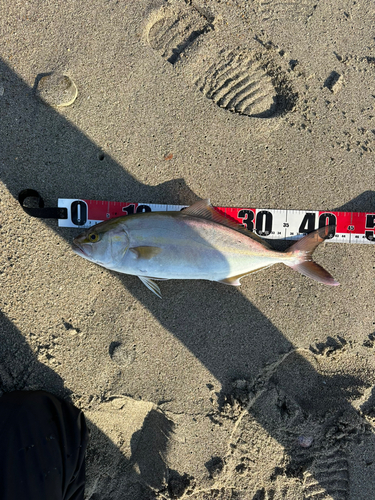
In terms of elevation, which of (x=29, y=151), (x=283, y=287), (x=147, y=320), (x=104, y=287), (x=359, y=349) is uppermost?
(x=29, y=151)

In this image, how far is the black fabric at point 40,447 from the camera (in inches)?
85.7

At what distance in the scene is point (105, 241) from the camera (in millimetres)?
2279

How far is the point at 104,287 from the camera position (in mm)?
2631

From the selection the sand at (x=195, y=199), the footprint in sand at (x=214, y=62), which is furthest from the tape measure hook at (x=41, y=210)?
the footprint in sand at (x=214, y=62)

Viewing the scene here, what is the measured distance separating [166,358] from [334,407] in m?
1.50

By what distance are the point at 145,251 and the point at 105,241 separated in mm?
302

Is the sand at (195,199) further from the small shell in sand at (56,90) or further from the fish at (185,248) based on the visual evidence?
the fish at (185,248)

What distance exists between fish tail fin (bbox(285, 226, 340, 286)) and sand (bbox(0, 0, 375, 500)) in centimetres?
20

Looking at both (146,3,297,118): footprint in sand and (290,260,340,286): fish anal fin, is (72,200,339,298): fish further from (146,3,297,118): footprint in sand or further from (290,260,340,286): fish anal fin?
(146,3,297,118): footprint in sand

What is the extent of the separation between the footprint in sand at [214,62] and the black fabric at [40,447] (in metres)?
2.86

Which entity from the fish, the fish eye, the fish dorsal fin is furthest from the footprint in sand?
the fish eye

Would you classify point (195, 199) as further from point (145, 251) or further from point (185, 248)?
point (145, 251)

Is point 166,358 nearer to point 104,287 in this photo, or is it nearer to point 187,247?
point 104,287

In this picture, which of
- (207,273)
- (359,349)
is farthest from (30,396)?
(359,349)
